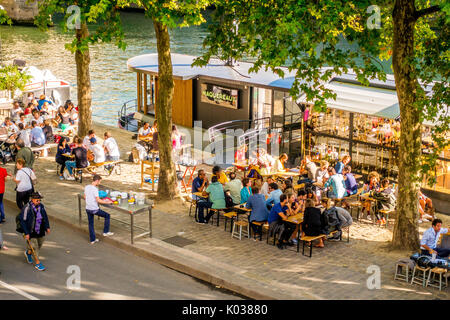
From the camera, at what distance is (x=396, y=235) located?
44.9ft

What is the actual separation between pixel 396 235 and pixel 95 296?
6.54m

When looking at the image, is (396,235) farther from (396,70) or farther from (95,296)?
(95,296)

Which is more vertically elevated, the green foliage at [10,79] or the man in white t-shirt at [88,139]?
the green foliage at [10,79]

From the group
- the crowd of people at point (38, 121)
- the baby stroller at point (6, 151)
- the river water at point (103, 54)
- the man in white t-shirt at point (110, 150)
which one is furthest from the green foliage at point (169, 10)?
the river water at point (103, 54)

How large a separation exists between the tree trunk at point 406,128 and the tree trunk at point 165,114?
592 cm

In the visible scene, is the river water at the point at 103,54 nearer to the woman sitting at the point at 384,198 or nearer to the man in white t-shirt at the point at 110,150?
the man in white t-shirt at the point at 110,150

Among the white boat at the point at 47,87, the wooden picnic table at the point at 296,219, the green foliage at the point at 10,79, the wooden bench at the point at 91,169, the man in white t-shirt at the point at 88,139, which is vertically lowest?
the wooden bench at the point at 91,169

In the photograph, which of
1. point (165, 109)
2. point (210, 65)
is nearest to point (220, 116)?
Answer: point (210, 65)

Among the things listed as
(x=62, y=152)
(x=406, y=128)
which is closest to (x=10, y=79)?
(x=62, y=152)

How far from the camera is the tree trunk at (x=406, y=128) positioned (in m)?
12.7

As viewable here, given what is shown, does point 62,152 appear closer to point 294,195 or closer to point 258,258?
point 294,195

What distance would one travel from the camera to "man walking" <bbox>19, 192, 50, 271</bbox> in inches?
485

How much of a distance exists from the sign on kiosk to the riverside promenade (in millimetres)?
8742

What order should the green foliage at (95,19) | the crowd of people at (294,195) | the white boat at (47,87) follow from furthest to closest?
the white boat at (47,87) → the green foliage at (95,19) → the crowd of people at (294,195)
